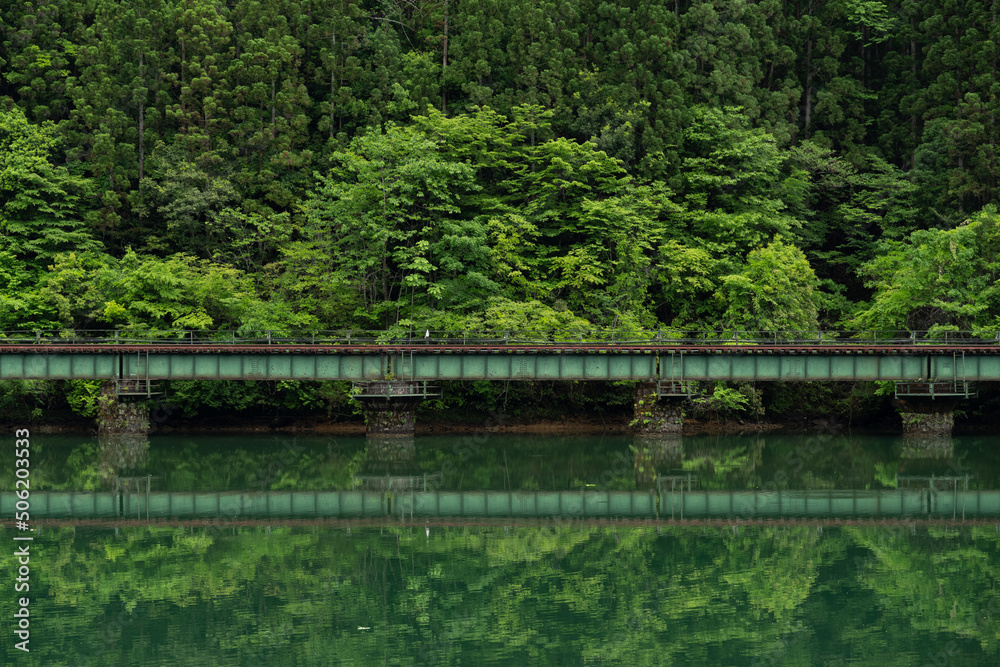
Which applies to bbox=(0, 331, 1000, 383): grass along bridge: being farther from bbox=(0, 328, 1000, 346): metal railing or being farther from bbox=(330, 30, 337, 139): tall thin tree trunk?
bbox=(330, 30, 337, 139): tall thin tree trunk

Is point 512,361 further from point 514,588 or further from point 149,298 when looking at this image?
point 514,588

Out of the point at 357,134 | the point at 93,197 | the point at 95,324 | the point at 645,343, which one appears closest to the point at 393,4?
the point at 357,134

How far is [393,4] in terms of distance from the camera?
7269 centimetres

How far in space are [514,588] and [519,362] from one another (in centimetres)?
2727

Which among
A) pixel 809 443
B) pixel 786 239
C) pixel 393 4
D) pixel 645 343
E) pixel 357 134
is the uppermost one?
pixel 393 4

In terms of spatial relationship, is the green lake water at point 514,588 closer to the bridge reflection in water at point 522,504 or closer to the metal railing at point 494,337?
the bridge reflection in water at point 522,504

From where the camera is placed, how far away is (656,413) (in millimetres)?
49906

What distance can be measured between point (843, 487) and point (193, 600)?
21.9 metres

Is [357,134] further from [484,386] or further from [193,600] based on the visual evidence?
[193,600]

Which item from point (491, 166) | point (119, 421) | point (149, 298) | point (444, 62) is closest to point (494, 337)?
point (491, 166)

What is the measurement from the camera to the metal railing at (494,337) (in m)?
49.5

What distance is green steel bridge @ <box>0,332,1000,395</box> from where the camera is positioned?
1911 inches

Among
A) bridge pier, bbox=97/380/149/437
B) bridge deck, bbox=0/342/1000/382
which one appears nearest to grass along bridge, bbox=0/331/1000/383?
bridge deck, bbox=0/342/1000/382

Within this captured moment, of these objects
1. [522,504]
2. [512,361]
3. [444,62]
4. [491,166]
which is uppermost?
[444,62]
